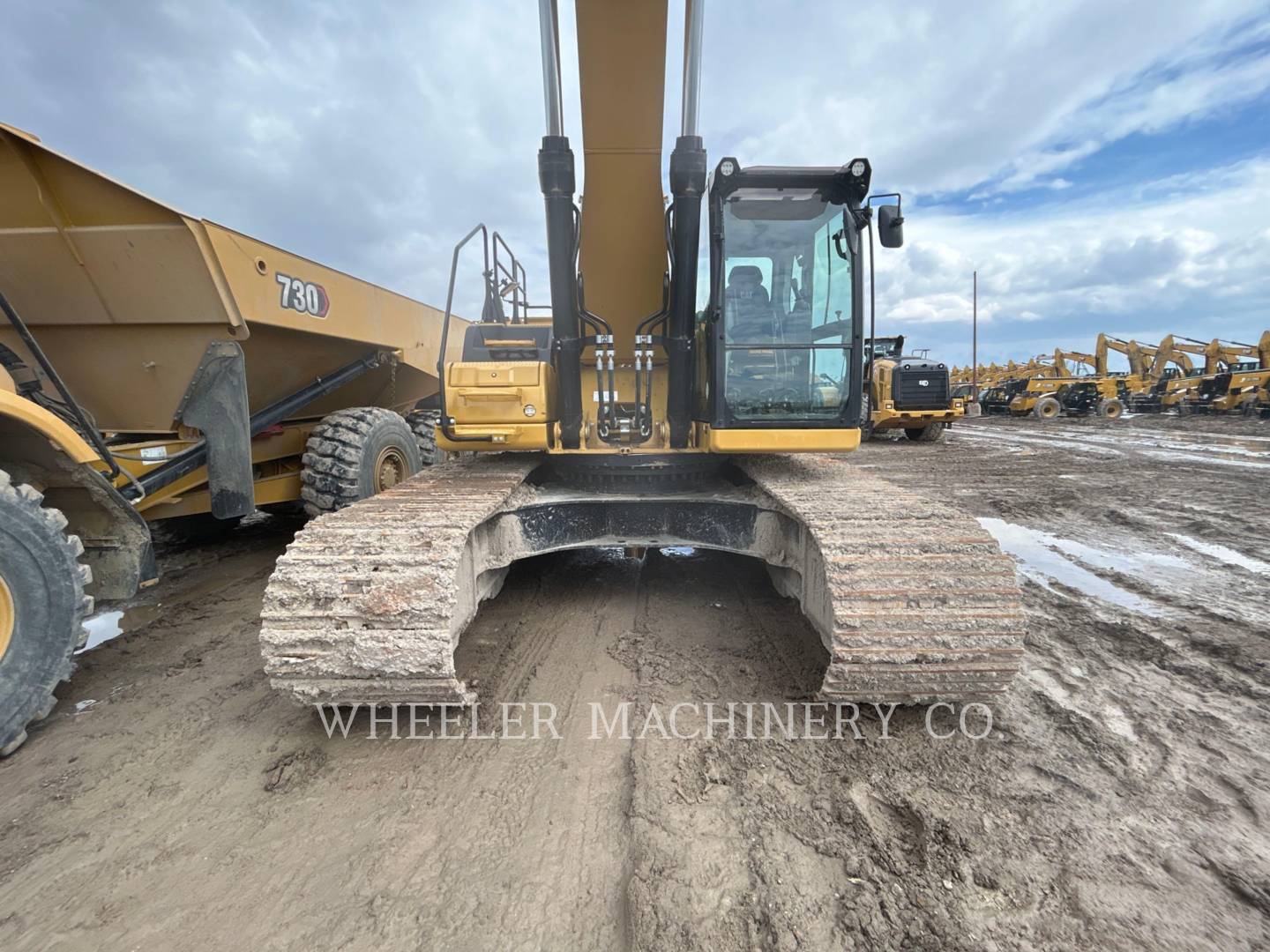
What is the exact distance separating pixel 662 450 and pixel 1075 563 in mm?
3644

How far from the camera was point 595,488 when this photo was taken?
4168mm

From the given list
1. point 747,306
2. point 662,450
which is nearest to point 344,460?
point 662,450

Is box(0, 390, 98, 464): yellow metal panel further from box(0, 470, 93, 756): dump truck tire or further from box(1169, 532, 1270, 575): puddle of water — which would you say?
box(1169, 532, 1270, 575): puddle of water

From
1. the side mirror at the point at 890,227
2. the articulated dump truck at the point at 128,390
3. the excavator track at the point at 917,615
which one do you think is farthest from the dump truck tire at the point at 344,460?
the side mirror at the point at 890,227

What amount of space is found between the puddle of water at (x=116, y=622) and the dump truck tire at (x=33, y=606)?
3.84 ft

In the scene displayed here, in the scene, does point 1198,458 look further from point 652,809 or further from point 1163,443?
point 652,809

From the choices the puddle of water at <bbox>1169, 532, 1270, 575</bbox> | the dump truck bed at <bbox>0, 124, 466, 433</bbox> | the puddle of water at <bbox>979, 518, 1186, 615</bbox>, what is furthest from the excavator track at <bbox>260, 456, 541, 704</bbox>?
the puddle of water at <bbox>1169, 532, 1270, 575</bbox>

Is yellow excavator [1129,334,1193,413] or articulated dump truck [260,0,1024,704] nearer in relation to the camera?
articulated dump truck [260,0,1024,704]

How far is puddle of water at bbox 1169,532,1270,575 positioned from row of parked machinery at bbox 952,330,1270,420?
16.6 meters

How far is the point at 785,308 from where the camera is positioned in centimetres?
361

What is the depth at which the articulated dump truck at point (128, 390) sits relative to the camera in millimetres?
2605

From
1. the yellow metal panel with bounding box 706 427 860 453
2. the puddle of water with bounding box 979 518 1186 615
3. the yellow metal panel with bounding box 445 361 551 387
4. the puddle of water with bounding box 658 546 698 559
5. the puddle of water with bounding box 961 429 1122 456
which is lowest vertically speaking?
the puddle of water with bounding box 979 518 1186 615

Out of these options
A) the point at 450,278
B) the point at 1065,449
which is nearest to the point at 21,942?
the point at 450,278

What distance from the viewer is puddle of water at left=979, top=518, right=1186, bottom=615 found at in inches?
168
